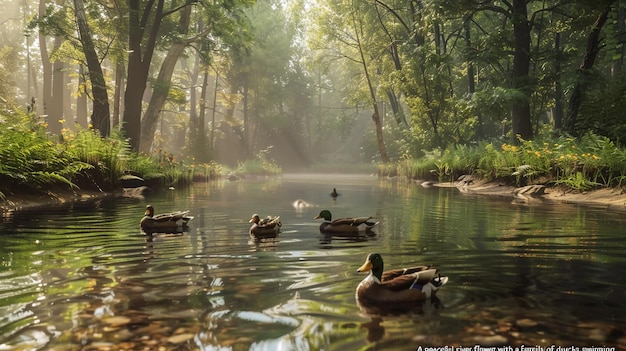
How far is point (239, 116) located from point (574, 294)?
80308 mm

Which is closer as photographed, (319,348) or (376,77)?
(319,348)

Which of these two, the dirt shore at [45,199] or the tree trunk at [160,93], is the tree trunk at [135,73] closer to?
the tree trunk at [160,93]

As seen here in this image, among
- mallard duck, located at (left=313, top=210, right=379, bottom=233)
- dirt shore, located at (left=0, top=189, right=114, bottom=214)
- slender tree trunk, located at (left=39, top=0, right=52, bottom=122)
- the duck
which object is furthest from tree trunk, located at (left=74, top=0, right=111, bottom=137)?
slender tree trunk, located at (left=39, top=0, right=52, bottom=122)

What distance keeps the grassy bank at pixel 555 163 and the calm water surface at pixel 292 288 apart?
18.8ft

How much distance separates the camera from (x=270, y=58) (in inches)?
2388

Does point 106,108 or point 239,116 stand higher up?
point 239,116

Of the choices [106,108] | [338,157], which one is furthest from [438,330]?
[338,157]

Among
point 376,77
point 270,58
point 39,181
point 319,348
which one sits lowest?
point 319,348

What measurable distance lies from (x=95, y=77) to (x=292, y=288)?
19.1 meters

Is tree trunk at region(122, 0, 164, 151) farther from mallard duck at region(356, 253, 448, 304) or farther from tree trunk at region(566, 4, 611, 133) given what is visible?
mallard duck at region(356, 253, 448, 304)

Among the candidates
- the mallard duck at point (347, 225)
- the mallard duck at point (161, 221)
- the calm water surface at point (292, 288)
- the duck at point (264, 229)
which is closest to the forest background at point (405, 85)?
the mallard duck at point (161, 221)

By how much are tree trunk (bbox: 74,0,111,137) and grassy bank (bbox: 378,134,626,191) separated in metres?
17.1

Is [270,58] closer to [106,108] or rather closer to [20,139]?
[106,108]

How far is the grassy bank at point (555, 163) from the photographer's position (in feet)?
46.6
